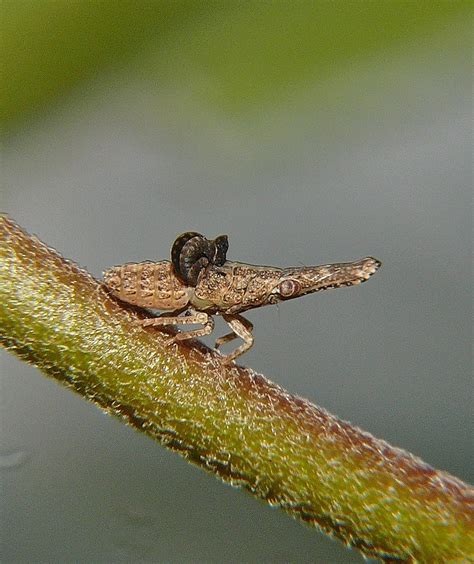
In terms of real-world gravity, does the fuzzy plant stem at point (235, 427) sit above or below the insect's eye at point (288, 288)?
below

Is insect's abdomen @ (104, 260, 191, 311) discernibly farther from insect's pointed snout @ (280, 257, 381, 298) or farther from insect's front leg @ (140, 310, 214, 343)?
insect's pointed snout @ (280, 257, 381, 298)

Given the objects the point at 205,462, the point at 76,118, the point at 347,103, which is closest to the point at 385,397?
the point at 347,103

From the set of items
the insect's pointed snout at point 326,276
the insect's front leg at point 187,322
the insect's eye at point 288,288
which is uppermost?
the insect's pointed snout at point 326,276

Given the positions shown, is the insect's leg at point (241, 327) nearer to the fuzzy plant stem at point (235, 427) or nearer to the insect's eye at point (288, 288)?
the insect's eye at point (288, 288)

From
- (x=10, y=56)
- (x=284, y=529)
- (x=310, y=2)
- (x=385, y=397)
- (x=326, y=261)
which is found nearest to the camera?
(x=10, y=56)

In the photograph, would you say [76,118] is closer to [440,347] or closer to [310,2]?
[310,2]

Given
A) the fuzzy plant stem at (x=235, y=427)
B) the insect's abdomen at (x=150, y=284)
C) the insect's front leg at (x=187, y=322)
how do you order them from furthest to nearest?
1. the insect's abdomen at (x=150, y=284)
2. the insect's front leg at (x=187, y=322)
3. the fuzzy plant stem at (x=235, y=427)

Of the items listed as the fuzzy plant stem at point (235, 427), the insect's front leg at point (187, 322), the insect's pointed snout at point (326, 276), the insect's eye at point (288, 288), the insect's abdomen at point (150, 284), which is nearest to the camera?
the fuzzy plant stem at point (235, 427)

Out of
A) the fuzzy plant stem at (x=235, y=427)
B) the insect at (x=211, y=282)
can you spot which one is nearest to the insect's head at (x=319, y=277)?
the insect at (x=211, y=282)

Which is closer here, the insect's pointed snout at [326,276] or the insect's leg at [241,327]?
the insect's pointed snout at [326,276]
